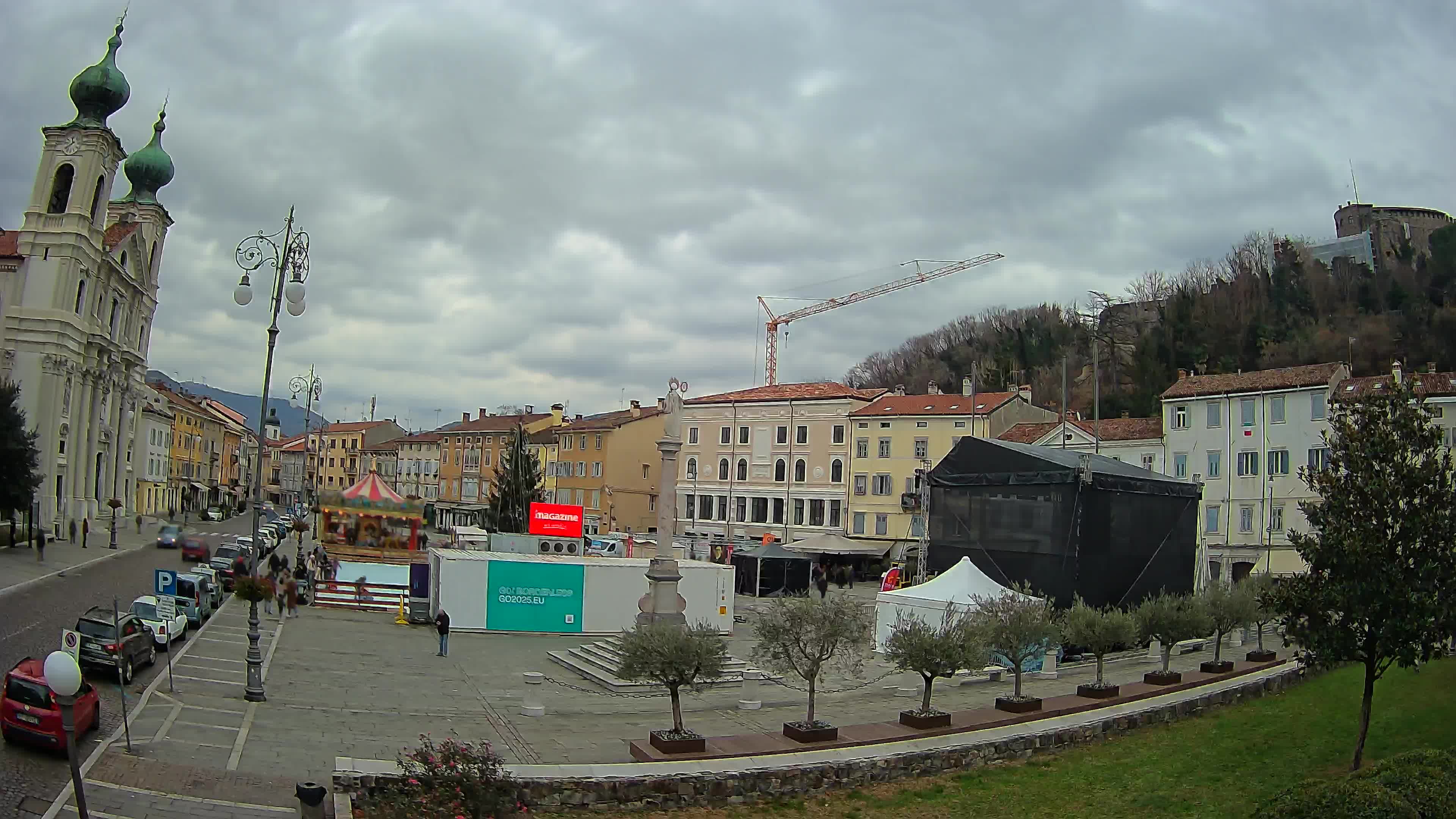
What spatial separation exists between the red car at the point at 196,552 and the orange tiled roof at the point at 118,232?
86.9ft

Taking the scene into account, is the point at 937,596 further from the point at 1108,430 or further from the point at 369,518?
the point at 1108,430

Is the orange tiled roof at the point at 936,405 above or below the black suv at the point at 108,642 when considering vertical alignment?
above

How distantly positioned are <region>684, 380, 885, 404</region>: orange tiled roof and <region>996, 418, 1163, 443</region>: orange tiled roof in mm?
10232

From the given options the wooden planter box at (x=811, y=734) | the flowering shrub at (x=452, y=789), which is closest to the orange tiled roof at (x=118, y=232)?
the wooden planter box at (x=811, y=734)

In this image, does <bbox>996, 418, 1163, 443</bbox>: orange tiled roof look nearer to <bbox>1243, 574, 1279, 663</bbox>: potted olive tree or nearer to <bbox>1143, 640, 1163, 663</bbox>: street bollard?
<bbox>1143, 640, 1163, 663</bbox>: street bollard

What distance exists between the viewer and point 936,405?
60938 mm

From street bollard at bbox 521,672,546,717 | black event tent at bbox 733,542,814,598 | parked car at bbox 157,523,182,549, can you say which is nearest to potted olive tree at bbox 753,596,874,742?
street bollard at bbox 521,672,546,717

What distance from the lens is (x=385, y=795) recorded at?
1214 centimetres

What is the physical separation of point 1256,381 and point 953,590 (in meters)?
29.8

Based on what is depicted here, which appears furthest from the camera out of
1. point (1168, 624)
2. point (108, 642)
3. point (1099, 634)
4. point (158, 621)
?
point (158, 621)

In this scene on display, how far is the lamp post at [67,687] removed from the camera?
8.28 metres

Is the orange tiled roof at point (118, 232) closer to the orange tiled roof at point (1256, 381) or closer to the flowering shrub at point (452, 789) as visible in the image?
the flowering shrub at point (452, 789)

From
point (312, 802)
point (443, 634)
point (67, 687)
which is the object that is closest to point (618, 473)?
point (443, 634)

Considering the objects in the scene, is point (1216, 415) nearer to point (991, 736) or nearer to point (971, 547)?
point (971, 547)
